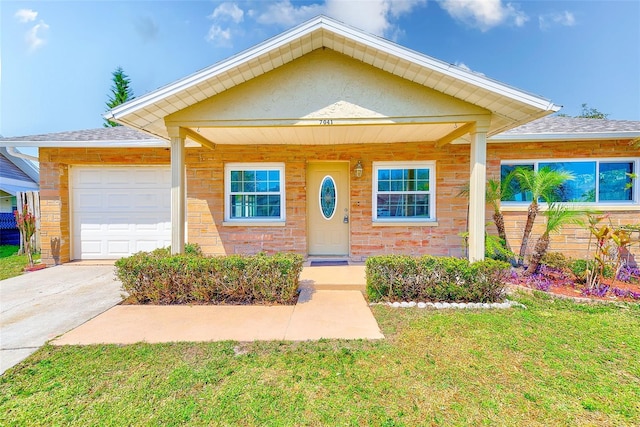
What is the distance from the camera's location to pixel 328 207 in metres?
7.64

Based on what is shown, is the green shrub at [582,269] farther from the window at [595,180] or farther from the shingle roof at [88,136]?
the shingle roof at [88,136]

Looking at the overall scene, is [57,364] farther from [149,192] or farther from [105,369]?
[149,192]

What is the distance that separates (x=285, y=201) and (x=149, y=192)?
3707mm

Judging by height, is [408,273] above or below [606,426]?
above

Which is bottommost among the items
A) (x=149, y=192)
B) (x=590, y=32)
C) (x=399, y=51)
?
(x=149, y=192)

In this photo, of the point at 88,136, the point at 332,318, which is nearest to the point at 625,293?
the point at 332,318

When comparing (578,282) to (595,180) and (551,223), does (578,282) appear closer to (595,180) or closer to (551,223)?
(551,223)

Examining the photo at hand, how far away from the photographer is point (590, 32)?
12086mm

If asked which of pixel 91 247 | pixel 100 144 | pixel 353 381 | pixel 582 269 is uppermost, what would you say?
pixel 100 144

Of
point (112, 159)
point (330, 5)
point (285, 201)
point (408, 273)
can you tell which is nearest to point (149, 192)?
point (112, 159)

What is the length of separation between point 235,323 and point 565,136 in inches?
311

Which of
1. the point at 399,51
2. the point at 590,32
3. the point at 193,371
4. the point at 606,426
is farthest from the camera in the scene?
the point at 590,32

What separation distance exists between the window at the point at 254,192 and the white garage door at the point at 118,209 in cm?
174

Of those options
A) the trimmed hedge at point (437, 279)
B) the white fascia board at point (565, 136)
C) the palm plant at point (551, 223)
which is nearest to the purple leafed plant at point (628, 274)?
the palm plant at point (551, 223)
